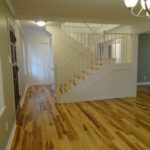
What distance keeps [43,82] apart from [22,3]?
17.4ft

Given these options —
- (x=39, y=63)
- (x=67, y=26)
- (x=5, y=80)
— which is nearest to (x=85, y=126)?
(x=5, y=80)

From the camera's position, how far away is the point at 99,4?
10.9ft

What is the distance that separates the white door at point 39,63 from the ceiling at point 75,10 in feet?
12.2

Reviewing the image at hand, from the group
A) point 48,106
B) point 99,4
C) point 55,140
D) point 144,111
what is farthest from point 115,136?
point 99,4

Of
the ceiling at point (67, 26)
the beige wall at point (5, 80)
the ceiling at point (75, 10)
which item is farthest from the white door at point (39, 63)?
the beige wall at point (5, 80)

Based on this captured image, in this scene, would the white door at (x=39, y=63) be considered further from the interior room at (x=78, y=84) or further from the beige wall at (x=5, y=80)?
the beige wall at (x=5, y=80)

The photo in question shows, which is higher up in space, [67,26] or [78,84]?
[67,26]

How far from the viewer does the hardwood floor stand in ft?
8.54

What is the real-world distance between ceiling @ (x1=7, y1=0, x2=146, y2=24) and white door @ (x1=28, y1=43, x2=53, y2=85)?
373cm

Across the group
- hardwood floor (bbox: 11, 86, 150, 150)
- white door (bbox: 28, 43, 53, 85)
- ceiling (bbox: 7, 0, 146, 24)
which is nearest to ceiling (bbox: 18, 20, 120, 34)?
white door (bbox: 28, 43, 53, 85)

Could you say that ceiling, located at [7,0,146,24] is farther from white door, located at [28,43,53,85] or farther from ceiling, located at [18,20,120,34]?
white door, located at [28,43,53,85]

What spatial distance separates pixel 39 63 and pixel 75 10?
186 inches

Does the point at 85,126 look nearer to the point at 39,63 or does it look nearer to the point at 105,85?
the point at 105,85

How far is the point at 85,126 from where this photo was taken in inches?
129
